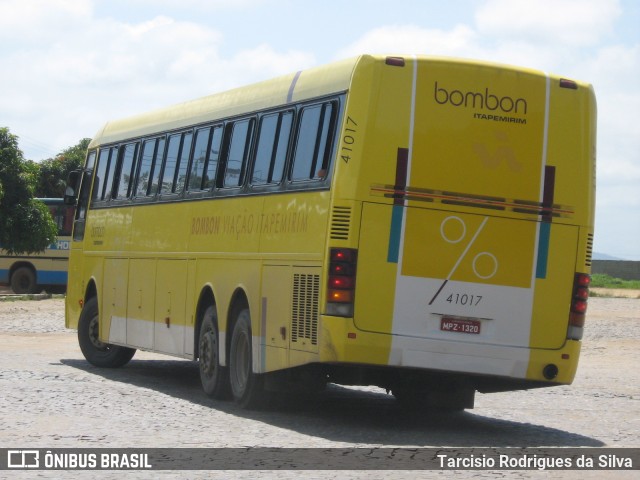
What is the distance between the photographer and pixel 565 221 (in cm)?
1384

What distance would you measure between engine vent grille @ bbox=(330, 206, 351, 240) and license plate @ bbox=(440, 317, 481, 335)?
1212 mm

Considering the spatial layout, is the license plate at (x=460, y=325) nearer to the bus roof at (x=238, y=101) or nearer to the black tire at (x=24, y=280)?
the bus roof at (x=238, y=101)

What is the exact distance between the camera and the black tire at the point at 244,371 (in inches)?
599

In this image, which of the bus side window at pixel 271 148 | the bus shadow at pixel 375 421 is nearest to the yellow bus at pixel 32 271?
the bus shadow at pixel 375 421

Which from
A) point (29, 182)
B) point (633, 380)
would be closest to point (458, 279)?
point (633, 380)

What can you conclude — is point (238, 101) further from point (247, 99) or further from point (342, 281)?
point (342, 281)

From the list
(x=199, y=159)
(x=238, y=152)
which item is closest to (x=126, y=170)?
(x=199, y=159)

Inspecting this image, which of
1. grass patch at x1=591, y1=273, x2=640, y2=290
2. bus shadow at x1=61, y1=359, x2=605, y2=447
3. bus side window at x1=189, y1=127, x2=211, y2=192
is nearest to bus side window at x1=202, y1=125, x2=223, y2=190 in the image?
bus side window at x1=189, y1=127, x2=211, y2=192

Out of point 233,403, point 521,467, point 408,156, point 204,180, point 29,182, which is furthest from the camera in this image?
point 29,182

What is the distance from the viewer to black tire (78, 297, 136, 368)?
21234mm

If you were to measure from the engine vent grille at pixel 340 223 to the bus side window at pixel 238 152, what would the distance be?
313 cm

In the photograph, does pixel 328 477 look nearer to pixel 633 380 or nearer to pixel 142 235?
pixel 142 235

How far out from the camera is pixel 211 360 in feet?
54.8

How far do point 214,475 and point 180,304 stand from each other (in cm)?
796
